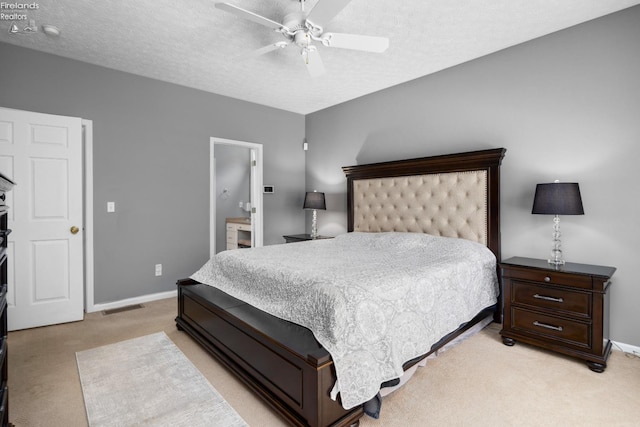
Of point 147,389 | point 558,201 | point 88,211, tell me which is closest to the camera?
point 147,389

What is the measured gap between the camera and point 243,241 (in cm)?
574

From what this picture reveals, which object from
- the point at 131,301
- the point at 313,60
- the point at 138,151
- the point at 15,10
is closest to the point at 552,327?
the point at 313,60

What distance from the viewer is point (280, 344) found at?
1.79m

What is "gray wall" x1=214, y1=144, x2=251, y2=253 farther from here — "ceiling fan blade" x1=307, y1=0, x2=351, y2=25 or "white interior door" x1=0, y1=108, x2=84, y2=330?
"ceiling fan blade" x1=307, y1=0, x2=351, y2=25

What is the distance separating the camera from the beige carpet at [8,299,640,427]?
1788 millimetres

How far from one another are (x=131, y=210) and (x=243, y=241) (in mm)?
2193

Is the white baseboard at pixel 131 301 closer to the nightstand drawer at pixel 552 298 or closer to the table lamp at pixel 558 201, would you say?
the nightstand drawer at pixel 552 298

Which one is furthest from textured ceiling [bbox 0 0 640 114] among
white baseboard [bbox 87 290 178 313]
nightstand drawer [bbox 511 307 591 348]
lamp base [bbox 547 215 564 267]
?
white baseboard [bbox 87 290 178 313]

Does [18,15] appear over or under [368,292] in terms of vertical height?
over

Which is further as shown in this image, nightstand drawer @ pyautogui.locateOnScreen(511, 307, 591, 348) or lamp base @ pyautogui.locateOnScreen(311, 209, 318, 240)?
lamp base @ pyautogui.locateOnScreen(311, 209, 318, 240)

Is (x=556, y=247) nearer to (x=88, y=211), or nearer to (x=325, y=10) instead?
(x=325, y=10)

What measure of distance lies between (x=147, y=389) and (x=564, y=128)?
12.5ft

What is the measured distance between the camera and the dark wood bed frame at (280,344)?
1608 millimetres

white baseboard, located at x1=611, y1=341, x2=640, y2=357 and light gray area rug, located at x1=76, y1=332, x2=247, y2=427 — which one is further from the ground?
white baseboard, located at x1=611, y1=341, x2=640, y2=357
